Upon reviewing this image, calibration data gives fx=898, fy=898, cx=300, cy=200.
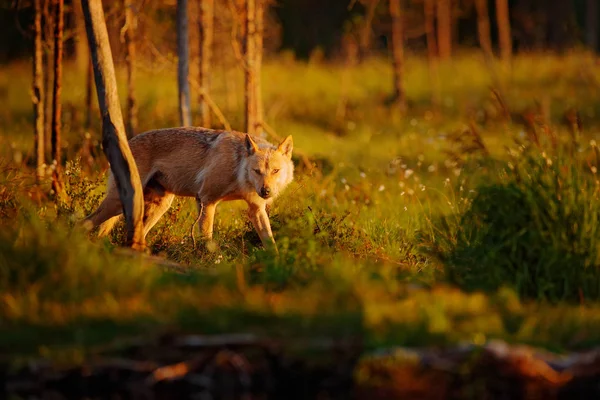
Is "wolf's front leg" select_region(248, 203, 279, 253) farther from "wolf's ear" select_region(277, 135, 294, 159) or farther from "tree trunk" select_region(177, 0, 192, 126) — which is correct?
"tree trunk" select_region(177, 0, 192, 126)

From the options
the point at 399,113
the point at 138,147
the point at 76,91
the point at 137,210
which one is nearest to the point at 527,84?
the point at 399,113

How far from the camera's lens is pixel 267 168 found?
9.33 metres

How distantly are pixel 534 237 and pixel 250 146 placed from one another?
3.33 meters

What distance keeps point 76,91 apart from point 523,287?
1381cm

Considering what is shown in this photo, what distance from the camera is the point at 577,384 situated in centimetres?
574

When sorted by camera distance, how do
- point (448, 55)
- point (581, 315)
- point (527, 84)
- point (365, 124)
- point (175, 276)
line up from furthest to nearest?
point (448, 55) < point (527, 84) < point (365, 124) < point (175, 276) < point (581, 315)

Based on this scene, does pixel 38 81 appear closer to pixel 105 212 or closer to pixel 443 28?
pixel 105 212

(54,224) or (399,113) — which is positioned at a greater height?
(54,224)

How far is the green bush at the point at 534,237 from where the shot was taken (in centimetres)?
739

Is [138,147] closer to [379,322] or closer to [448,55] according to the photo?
[379,322]

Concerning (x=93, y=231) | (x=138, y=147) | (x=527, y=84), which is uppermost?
(x=138, y=147)

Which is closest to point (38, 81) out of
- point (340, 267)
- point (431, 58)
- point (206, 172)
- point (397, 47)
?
point (206, 172)

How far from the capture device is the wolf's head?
30.3 feet

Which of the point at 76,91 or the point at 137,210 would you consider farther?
the point at 76,91
